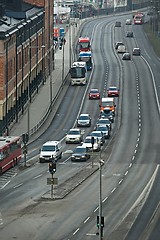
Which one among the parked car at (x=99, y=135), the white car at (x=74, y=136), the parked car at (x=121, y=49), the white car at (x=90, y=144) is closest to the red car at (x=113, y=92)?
the white car at (x=74, y=136)

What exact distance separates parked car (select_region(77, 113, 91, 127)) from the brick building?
5.73 meters

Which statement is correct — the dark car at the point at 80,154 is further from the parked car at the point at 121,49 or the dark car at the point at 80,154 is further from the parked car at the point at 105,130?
the parked car at the point at 121,49

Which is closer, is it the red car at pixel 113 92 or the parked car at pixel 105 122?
the parked car at pixel 105 122

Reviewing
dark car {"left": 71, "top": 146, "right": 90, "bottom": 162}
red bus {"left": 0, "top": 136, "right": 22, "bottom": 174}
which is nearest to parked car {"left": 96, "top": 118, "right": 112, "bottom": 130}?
dark car {"left": 71, "top": 146, "right": 90, "bottom": 162}

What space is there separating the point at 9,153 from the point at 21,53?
3427cm

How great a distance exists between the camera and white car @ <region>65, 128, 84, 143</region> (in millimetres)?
97081

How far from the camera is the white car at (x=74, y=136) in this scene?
319 feet

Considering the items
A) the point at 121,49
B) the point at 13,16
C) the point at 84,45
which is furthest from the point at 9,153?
the point at 84,45

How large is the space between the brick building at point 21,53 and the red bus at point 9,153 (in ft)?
48.1


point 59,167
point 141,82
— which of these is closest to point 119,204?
point 59,167

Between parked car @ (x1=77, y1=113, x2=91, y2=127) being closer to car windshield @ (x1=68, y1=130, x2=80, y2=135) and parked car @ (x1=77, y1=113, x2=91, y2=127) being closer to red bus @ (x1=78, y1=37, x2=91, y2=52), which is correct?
car windshield @ (x1=68, y1=130, x2=80, y2=135)

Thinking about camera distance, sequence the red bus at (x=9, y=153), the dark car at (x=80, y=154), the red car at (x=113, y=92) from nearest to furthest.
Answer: the red bus at (x=9, y=153) → the dark car at (x=80, y=154) → the red car at (x=113, y=92)

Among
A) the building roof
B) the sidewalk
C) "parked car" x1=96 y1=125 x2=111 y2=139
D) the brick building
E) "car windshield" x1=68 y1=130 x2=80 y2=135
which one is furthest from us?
the building roof

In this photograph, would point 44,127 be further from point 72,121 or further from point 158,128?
point 158,128
